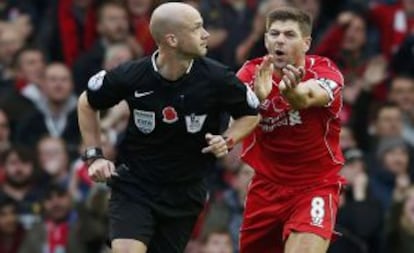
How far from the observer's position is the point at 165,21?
11586mm

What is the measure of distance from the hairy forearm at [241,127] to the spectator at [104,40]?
6.50 m

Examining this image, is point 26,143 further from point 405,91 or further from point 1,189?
point 405,91

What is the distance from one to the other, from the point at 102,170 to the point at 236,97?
1070 millimetres

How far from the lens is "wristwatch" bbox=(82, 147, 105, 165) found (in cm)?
1166

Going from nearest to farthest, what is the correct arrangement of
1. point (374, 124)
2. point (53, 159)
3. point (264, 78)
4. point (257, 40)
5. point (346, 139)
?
1. point (264, 78)
2. point (346, 139)
3. point (53, 159)
4. point (374, 124)
5. point (257, 40)

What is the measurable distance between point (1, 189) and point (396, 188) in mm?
3863

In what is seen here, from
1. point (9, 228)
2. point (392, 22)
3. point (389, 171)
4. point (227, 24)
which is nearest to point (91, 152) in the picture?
point (9, 228)

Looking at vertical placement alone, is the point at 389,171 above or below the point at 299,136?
below

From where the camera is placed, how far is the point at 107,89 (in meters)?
11.6

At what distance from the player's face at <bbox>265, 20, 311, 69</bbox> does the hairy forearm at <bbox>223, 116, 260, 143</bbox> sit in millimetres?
514

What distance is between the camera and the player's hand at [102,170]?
11438 mm

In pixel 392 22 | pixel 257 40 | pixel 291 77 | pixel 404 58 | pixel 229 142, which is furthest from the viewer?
pixel 392 22

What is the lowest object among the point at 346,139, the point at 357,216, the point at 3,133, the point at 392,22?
the point at 357,216

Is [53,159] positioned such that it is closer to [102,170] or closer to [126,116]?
[126,116]
